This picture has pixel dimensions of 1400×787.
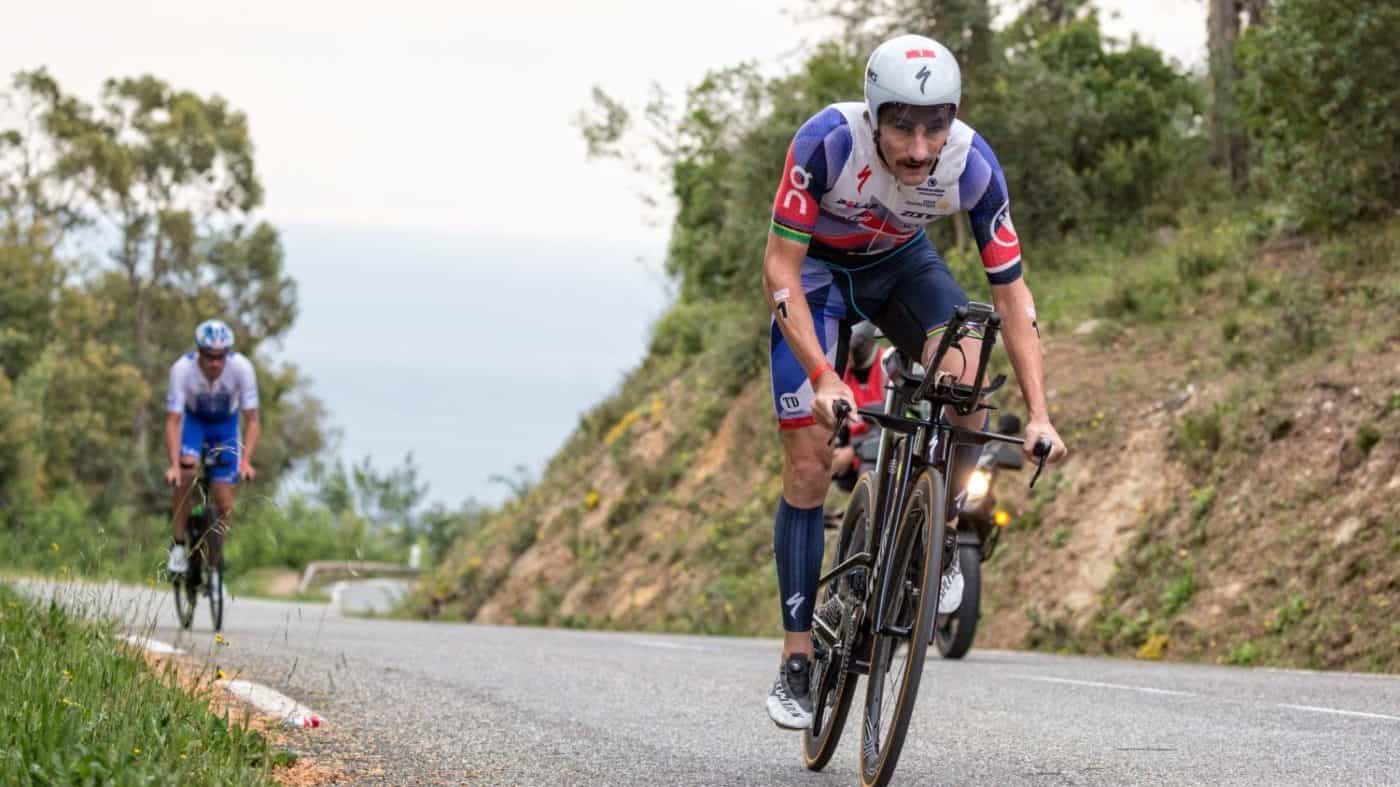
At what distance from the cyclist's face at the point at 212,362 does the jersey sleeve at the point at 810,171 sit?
8.32m

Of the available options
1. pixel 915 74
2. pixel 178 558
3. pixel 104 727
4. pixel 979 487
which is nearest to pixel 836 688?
pixel 915 74

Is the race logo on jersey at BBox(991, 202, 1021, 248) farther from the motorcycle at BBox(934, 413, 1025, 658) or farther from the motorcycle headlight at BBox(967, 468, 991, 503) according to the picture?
the motorcycle headlight at BBox(967, 468, 991, 503)

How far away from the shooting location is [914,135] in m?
5.74

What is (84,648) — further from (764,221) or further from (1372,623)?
(764,221)

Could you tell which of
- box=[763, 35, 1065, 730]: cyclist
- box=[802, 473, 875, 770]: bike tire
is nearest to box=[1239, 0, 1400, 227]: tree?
box=[763, 35, 1065, 730]: cyclist

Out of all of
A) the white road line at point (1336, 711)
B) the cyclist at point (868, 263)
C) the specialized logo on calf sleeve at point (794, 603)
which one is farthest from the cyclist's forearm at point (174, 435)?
the white road line at point (1336, 711)

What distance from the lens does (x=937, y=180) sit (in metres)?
6.00

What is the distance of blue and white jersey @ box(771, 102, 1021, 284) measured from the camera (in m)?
6.01

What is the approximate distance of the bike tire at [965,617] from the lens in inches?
457

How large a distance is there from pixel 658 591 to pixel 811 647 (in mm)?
20630

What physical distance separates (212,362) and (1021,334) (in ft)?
29.1

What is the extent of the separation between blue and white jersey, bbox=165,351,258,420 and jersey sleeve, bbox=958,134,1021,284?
841 cm

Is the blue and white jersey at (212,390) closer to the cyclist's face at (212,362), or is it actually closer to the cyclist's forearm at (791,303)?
the cyclist's face at (212,362)

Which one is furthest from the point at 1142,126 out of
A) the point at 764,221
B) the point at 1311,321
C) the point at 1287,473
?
the point at 1287,473
